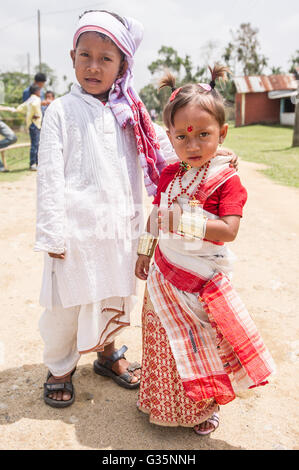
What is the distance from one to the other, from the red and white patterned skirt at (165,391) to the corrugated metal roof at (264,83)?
98.1 ft

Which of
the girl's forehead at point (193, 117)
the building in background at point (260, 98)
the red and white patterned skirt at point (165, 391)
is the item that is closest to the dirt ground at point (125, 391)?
the red and white patterned skirt at point (165, 391)

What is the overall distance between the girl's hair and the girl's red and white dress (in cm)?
22

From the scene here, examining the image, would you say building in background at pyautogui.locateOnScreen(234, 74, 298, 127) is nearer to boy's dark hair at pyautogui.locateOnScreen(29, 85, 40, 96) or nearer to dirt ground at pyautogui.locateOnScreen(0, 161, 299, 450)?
boy's dark hair at pyautogui.locateOnScreen(29, 85, 40, 96)

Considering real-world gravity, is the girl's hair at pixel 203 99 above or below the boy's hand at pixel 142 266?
above

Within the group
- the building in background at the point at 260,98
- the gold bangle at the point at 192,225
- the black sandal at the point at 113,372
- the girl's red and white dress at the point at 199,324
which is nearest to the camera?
the gold bangle at the point at 192,225

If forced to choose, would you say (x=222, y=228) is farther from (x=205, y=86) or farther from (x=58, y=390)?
(x=58, y=390)

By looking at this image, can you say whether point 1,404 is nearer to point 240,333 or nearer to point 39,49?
point 240,333

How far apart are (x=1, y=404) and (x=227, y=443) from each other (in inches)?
48.4

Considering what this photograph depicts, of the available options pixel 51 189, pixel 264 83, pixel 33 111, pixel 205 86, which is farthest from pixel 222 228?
pixel 264 83

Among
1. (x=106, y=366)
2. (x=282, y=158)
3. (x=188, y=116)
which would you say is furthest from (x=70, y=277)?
(x=282, y=158)

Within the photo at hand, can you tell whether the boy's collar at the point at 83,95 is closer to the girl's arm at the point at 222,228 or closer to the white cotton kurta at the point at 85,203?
the white cotton kurta at the point at 85,203

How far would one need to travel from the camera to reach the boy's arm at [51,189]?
2057 mm

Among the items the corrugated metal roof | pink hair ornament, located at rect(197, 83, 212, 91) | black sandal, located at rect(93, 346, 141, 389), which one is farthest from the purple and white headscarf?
the corrugated metal roof

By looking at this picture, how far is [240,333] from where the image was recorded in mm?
1896
